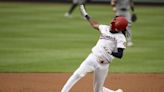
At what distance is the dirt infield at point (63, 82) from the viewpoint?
9.90 meters

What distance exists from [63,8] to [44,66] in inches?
658

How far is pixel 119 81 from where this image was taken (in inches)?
427

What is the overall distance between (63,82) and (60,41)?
649cm

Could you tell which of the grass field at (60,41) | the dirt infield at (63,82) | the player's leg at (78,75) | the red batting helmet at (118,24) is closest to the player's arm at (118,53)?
the red batting helmet at (118,24)

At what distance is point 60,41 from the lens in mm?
16984

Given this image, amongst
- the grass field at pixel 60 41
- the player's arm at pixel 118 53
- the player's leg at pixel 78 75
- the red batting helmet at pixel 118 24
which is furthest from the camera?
the grass field at pixel 60 41

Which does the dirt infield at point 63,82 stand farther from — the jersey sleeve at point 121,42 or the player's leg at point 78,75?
the jersey sleeve at point 121,42

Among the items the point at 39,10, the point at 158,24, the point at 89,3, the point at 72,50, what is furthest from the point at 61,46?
the point at 89,3

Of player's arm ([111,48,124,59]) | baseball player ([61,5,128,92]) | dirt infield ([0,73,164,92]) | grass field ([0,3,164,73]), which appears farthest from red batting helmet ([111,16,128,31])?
grass field ([0,3,164,73])

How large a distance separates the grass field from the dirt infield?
69 cm

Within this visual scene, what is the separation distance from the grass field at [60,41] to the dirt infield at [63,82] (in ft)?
2.27

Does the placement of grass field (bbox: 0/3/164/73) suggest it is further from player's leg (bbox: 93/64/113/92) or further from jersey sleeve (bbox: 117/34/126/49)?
jersey sleeve (bbox: 117/34/126/49)

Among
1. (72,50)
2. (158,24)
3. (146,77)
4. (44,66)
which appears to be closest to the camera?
(146,77)

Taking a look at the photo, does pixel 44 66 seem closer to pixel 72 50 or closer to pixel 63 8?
pixel 72 50
